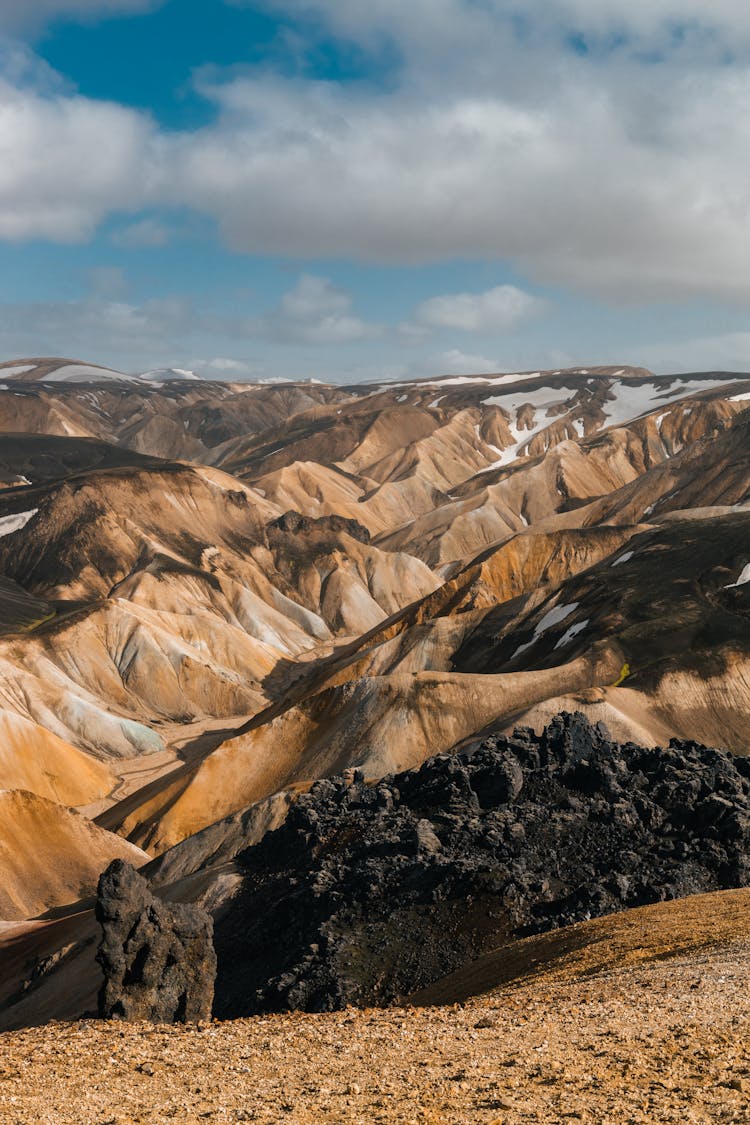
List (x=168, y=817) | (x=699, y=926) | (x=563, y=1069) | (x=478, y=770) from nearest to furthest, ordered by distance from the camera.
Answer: (x=563, y=1069) → (x=699, y=926) → (x=478, y=770) → (x=168, y=817)

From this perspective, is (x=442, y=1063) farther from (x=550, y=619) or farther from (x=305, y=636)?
(x=305, y=636)

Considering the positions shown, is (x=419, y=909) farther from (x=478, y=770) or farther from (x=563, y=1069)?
(x=563, y=1069)

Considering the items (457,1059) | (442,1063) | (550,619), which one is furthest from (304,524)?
(442,1063)

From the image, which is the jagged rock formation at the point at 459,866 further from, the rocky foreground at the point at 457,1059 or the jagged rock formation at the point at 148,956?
the rocky foreground at the point at 457,1059

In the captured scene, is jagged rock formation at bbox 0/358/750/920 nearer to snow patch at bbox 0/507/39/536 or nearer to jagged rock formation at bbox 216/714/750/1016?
snow patch at bbox 0/507/39/536

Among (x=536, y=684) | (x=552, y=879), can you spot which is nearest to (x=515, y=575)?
(x=536, y=684)

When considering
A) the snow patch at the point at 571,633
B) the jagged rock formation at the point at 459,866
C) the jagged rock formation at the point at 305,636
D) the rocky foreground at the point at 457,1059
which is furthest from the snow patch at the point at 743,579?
the rocky foreground at the point at 457,1059
